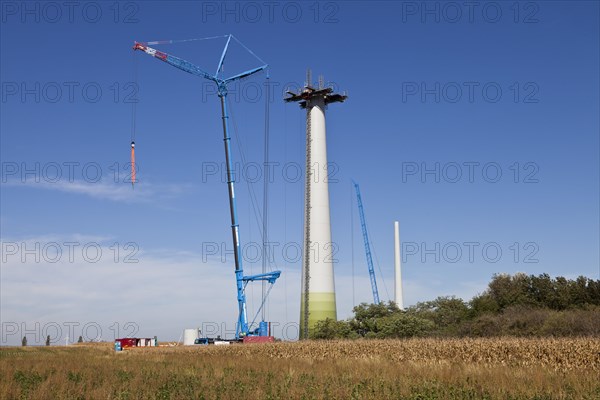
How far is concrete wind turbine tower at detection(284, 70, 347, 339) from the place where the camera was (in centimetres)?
8388

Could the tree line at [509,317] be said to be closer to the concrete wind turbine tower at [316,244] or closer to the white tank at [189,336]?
the concrete wind turbine tower at [316,244]

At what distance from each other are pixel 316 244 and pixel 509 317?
86.6 ft

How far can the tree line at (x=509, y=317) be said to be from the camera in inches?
2933

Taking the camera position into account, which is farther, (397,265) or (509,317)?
(397,265)

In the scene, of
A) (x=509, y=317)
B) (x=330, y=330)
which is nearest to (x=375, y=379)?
(x=330, y=330)

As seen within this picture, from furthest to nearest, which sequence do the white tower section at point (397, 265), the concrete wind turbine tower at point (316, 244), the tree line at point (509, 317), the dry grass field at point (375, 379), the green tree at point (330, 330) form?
the white tower section at point (397, 265)
the concrete wind turbine tower at point (316, 244)
the green tree at point (330, 330)
the tree line at point (509, 317)
the dry grass field at point (375, 379)

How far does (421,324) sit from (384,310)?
23.3 feet

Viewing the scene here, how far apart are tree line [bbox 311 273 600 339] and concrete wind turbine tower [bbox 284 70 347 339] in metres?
2.36

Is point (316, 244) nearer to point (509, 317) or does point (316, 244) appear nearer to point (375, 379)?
point (509, 317)

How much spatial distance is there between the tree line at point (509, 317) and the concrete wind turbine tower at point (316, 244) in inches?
92.9

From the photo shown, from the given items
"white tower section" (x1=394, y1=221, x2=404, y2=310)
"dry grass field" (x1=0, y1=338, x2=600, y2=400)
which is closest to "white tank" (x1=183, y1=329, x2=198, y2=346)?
"white tower section" (x1=394, y1=221, x2=404, y2=310)

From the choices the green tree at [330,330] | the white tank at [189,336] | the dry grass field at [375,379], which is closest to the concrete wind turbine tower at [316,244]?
the green tree at [330,330]

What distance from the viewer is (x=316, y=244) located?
8356 centimetres

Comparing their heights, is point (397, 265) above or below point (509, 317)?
above
